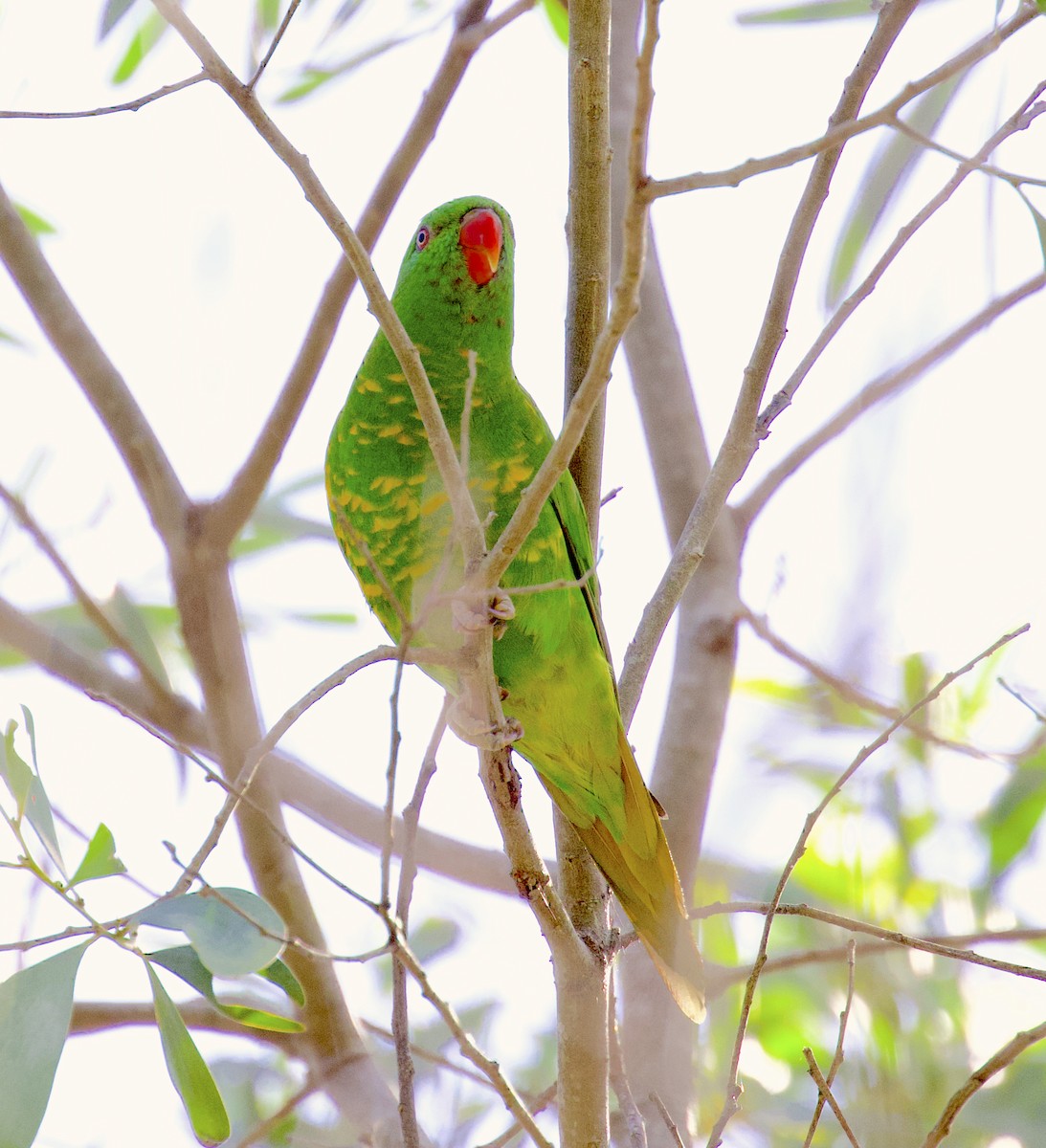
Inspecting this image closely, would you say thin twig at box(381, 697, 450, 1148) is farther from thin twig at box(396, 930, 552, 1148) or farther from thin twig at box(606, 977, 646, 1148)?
thin twig at box(606, 977, 646, 1148)

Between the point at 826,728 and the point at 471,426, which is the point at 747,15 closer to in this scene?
the point at 471,426

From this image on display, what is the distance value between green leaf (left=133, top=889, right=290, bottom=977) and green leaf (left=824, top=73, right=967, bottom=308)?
1.47 meters

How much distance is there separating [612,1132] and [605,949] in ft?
1.43

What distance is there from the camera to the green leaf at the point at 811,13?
2.36 m

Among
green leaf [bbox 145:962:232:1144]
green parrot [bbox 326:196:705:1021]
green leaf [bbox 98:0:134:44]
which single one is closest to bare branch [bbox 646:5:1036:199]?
green parrot [bbox 326:196:705:1021]

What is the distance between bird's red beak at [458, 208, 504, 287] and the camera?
2.01 metres

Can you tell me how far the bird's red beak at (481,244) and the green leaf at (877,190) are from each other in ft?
1.95

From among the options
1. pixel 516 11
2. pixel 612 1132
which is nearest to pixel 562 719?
pixel 612 1132

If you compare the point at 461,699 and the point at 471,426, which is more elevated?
the point at 471,426

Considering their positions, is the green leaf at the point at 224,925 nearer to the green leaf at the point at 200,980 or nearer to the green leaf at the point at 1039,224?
the green leaf at the point at 200,980

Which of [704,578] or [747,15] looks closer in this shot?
[704,578]

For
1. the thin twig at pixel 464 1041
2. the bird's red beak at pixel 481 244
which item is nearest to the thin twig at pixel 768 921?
the thin twig at pixel 464 1041

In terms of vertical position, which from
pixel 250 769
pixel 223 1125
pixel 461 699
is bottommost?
pixel 223 1125

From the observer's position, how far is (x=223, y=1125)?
1.26m
